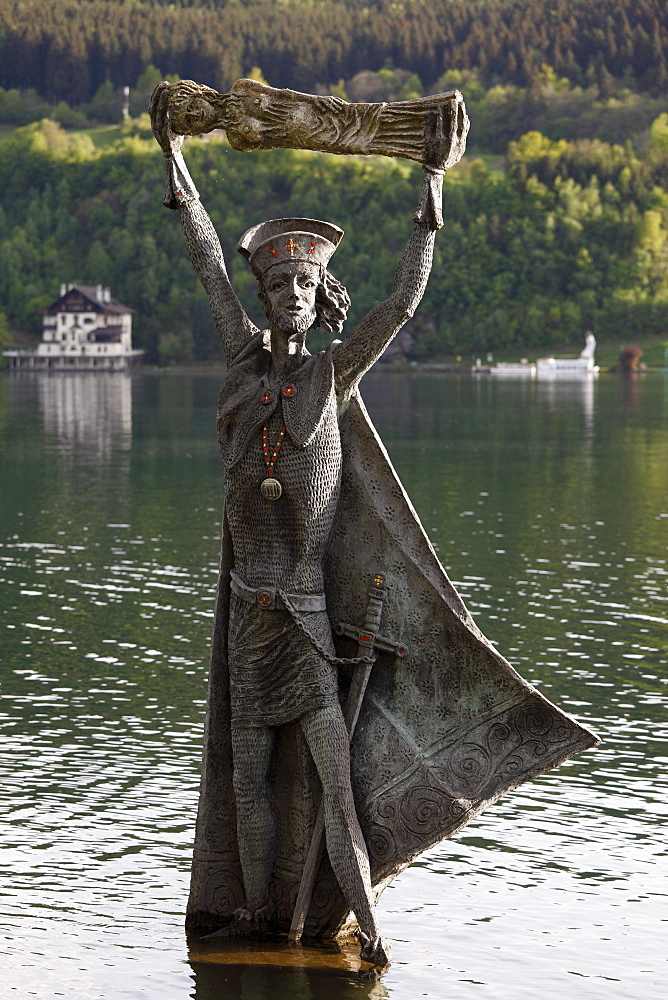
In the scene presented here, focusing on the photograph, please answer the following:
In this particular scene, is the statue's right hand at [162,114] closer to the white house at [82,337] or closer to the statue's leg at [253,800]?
the statue's leg at [253,800]

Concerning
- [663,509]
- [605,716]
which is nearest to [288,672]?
[605,716]

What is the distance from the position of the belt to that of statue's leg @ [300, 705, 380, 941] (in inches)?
24.6

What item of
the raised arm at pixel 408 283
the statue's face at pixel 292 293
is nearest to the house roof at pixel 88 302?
the statue's face at pixel 292 293

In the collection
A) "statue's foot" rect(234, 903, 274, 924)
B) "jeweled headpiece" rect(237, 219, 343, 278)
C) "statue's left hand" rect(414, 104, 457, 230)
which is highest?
"statue's left hand" rect(414, 104, 457, 230)

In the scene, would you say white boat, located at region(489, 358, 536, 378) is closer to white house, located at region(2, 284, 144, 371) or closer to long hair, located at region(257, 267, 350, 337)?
white house, located at region(2, 284, 144, 371)

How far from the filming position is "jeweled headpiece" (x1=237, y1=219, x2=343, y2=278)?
10570 millimetres

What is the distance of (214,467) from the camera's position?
5184 centimetres

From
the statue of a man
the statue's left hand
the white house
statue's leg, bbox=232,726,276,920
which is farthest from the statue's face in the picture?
the white house

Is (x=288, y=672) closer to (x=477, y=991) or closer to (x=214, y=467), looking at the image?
(x=477, y=991)

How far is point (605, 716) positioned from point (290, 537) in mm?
8939

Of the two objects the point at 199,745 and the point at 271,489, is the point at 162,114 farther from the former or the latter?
the point at 199,745

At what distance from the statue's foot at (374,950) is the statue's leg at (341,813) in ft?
0.07

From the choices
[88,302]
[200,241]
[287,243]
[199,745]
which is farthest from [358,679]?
[88,302]

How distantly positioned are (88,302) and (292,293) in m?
181
